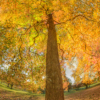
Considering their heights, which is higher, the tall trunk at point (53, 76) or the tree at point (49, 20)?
the tree at point (49, 20)

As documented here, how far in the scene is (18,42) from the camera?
7.83 meters

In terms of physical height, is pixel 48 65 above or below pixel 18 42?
below

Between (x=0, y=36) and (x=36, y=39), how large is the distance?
9.40 ft

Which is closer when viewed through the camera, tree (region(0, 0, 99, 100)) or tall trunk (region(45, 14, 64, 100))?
tall trunk (region(45, 14, 64, 100))

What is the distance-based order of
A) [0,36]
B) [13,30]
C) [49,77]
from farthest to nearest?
[13,30] → [0,36] → [49,77]

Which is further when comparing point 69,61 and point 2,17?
point 69,61

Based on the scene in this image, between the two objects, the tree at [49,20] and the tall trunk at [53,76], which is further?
the tree at [49,20]

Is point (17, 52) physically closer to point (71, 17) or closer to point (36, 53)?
point (36, 53)

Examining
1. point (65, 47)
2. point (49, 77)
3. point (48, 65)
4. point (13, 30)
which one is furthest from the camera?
point (65, 47)

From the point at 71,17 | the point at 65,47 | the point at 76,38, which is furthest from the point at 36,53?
the point at 71,17

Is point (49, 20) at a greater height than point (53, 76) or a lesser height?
greater

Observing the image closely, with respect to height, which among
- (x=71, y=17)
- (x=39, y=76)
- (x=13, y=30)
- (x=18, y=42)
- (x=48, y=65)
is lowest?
(x=39, y=76)

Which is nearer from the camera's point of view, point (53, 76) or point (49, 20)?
point (53, 76)

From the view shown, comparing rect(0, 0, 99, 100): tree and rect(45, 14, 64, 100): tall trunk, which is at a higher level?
rect(0, 0, 99, 100): tree
